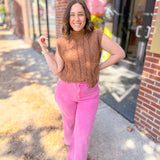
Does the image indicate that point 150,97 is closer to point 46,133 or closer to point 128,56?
point 46,133

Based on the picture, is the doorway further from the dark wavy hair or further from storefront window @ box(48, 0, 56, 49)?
storefront window @ box(48, 0, 56, 49)

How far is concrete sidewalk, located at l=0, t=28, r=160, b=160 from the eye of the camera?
228cm

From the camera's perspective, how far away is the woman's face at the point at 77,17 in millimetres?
1607

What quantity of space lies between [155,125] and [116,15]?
4.53m

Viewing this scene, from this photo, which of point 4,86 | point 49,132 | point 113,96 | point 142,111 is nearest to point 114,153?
point 142,111

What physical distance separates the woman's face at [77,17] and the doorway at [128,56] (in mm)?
2088

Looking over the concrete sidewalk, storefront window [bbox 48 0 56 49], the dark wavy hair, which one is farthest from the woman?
storefront window [bbox 48 0 56 49]

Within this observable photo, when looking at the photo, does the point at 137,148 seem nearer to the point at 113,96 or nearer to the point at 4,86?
the point at 113,96

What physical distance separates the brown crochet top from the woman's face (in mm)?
70

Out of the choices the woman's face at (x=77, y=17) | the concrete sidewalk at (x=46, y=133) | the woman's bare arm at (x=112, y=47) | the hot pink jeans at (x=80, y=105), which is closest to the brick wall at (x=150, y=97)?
the concrete sidewalk at (x=46, y=133)

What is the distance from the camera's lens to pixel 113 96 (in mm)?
3922

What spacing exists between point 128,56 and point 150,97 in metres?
3.88

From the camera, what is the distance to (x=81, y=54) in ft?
5.52

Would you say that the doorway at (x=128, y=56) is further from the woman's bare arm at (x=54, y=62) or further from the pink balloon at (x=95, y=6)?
the woman's bare arm at (x=54, y=62)
